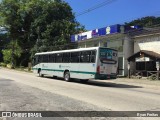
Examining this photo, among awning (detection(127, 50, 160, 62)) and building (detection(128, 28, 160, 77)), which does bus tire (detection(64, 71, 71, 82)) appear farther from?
awning (detection(127, 50, 160, 62))

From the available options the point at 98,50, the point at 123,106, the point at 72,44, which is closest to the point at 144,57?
the point at 98,50

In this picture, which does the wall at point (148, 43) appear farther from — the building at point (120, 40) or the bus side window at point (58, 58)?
the bus side window at point (58, 58)

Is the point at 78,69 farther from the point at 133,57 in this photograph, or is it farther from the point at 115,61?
the point at 133,57

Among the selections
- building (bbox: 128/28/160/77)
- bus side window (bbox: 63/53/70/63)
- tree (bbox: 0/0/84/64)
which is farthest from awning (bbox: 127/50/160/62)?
tree (bbox: 0/0/84/64)

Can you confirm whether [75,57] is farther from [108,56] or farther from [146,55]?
[146,55]

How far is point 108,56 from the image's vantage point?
80.0 ft

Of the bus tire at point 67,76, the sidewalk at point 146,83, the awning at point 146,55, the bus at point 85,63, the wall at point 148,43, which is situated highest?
the wall at point 148,43

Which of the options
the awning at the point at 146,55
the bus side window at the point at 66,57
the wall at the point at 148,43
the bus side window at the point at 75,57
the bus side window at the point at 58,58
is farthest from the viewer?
the wall at the point at 148,43

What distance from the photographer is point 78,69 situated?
85.9 feet

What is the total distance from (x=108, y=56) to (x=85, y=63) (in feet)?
6.63

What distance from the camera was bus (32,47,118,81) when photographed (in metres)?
23.7

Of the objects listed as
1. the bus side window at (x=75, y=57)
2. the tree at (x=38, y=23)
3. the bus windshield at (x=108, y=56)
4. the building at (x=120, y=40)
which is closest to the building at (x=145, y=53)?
the building at (x=120, y=40)

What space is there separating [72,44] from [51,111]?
41.2 meters

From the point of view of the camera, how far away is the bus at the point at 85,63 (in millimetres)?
23734
